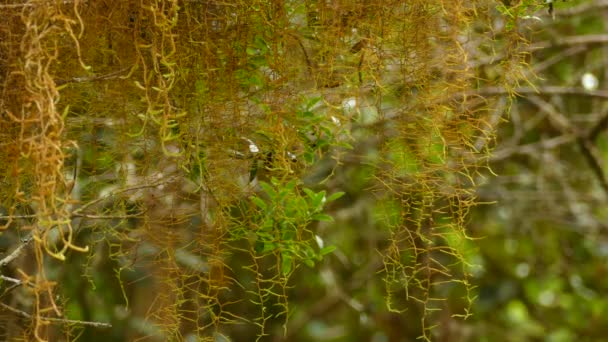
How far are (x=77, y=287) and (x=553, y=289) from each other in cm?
136

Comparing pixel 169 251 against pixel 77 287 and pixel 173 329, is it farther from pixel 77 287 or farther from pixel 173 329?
pixel 77 287

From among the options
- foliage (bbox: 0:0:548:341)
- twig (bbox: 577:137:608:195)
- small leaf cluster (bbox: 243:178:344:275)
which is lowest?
twig (bbox: 577:137:608:195)

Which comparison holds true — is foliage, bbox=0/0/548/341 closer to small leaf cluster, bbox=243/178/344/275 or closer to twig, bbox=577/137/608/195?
small leaf cluster, bbox=243/178/344/275

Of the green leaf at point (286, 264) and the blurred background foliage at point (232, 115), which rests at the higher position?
the blurred background foliage at point (232, 115)

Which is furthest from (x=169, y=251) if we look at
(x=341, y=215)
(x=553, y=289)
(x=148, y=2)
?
(x=553, y=289)

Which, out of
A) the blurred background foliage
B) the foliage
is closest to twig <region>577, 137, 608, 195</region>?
the blurred background foliage

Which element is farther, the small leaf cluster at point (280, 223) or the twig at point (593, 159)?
the twig at point (593, 159)

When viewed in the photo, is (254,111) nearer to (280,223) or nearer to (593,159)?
(280,223)

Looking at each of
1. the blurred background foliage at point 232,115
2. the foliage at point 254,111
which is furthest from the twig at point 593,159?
the foliage at point 254,111

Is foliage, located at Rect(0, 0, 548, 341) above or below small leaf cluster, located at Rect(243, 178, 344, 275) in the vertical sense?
above

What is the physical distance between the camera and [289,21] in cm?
90

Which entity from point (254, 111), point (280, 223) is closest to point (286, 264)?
point (280, 223)

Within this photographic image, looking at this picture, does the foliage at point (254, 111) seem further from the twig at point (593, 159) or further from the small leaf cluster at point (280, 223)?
the twig at point (593, 159)

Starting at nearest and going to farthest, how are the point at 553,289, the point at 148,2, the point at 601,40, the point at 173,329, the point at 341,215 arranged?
the point at 148,2
the point at 173,329
the point at 601,40
the point at 341,215
the point at 553,289
